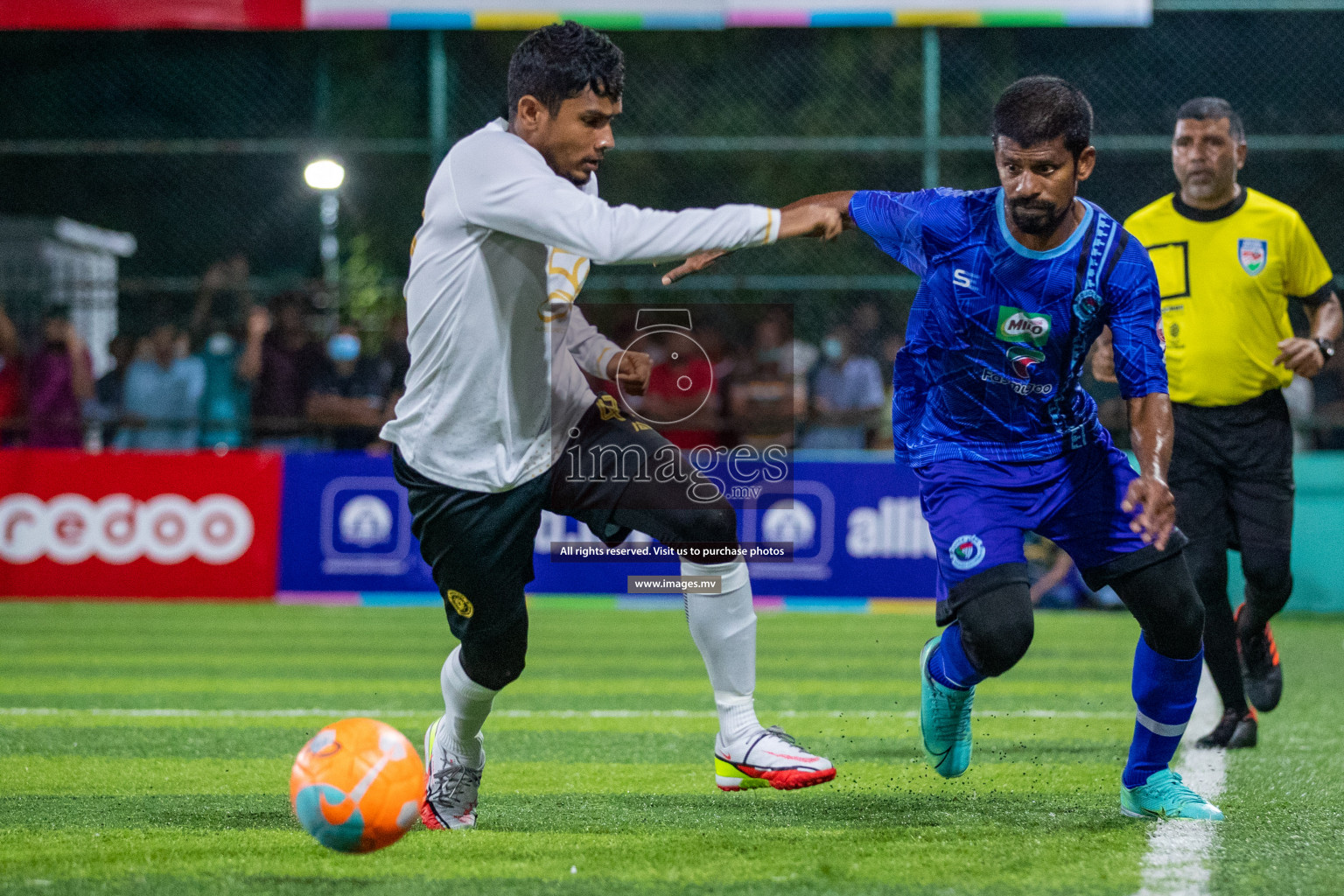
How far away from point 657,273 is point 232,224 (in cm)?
1378

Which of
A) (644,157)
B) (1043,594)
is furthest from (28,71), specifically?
(1043,594)

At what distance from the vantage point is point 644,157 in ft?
79.3

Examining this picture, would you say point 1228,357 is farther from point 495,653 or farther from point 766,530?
point 766,530

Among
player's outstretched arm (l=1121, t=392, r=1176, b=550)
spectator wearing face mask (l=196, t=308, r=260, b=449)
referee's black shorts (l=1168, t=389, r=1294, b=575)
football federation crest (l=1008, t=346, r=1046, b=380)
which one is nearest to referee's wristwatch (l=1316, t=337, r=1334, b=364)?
referee's black shorts (l=1168, t=389, r=1294, b=575)

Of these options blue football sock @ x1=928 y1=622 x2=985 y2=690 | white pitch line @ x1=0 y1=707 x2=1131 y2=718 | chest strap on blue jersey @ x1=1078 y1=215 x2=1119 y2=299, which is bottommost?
white pitch line @ x1=0 y1=707 x2=1131 y2=718

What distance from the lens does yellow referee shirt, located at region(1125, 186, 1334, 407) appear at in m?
5.93

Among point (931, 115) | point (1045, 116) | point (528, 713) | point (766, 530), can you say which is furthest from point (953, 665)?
point (931, 115)

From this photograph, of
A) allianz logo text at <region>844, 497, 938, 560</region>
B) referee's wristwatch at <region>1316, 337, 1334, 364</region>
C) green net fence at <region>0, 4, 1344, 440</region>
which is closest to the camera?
referee's wristwatch at <region>1316, 337, 1334, 364</region>

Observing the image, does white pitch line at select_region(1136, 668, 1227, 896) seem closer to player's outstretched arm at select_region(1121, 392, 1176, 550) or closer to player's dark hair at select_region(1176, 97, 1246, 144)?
player's outstretched arm at select_region(1121, 392, 1176, 550)

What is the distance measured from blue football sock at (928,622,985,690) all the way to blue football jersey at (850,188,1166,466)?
54 cm

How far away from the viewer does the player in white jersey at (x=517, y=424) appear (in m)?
4.12

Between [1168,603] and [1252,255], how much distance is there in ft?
7.49

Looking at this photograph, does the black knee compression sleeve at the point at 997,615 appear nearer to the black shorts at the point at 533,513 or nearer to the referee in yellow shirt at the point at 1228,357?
the black shorts at the point at 533,513

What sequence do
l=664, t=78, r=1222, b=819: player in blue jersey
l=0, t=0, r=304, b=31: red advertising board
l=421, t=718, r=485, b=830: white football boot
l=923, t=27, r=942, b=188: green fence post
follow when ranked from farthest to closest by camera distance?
l=0, t=0, r=304, b=31: red advertising board, l=923, t=27, r=942, b=188: green fence post, l=421, t=718, r=485, b=830: white football boot, l=664, t=78, r=1222, b=819: player in blue jersey
